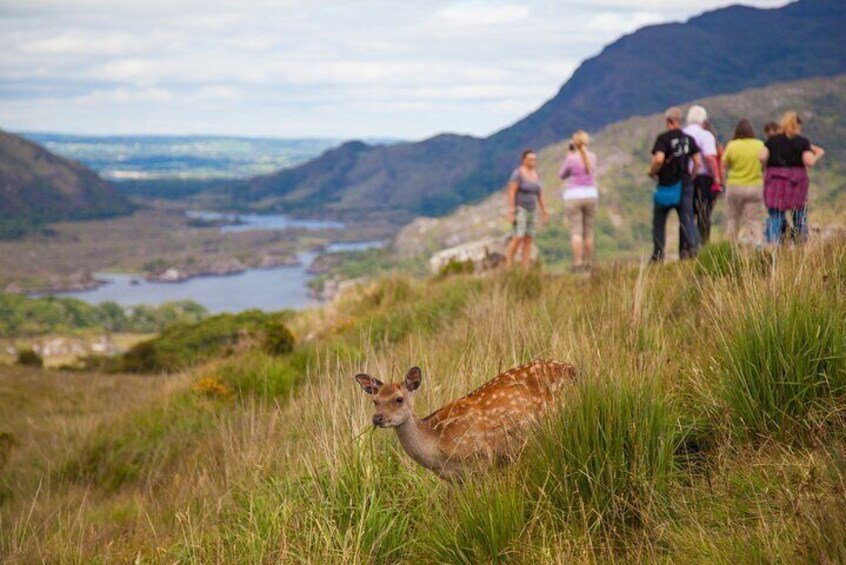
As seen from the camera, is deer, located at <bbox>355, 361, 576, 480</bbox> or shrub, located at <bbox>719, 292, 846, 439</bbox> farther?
deer, located at <bbox>355, 361, 576, 480</bbox>

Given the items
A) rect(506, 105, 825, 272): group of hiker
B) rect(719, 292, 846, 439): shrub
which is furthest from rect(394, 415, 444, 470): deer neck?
rect(506, 105, 825, 272): group of hiker

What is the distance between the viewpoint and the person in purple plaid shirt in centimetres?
1144

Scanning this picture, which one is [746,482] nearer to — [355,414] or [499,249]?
[355,414]

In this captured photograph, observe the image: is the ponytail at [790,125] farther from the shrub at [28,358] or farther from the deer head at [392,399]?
the shrub at [28,358]

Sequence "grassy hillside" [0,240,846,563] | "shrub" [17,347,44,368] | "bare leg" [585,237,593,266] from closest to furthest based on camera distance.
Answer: "grassy hillside" [0,240,846,563], "bare leg" [585,237,593,266], "shrub" [17,347,44,368]

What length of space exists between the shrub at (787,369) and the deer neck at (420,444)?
166 cm

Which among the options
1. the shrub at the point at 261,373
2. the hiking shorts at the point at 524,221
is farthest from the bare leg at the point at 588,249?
the shrub at the point at 261,373

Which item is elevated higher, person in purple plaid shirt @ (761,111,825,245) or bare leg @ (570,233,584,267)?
person in purple plaid shirt @ (761,111,825,245)

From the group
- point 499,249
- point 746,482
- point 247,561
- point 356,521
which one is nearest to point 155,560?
point 247,561

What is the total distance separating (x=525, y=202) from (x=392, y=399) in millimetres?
11705

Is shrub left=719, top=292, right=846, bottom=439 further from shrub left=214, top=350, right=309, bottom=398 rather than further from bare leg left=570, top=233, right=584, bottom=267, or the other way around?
bare leg left=570, top=233, right=584, bottom=267

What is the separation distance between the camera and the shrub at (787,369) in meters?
4.70

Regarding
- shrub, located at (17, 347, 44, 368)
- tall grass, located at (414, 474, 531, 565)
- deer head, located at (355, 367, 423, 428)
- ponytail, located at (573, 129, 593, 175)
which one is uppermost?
ponytail, located at (573, 129, 593, 175)

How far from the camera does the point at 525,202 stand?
16.0 meters
